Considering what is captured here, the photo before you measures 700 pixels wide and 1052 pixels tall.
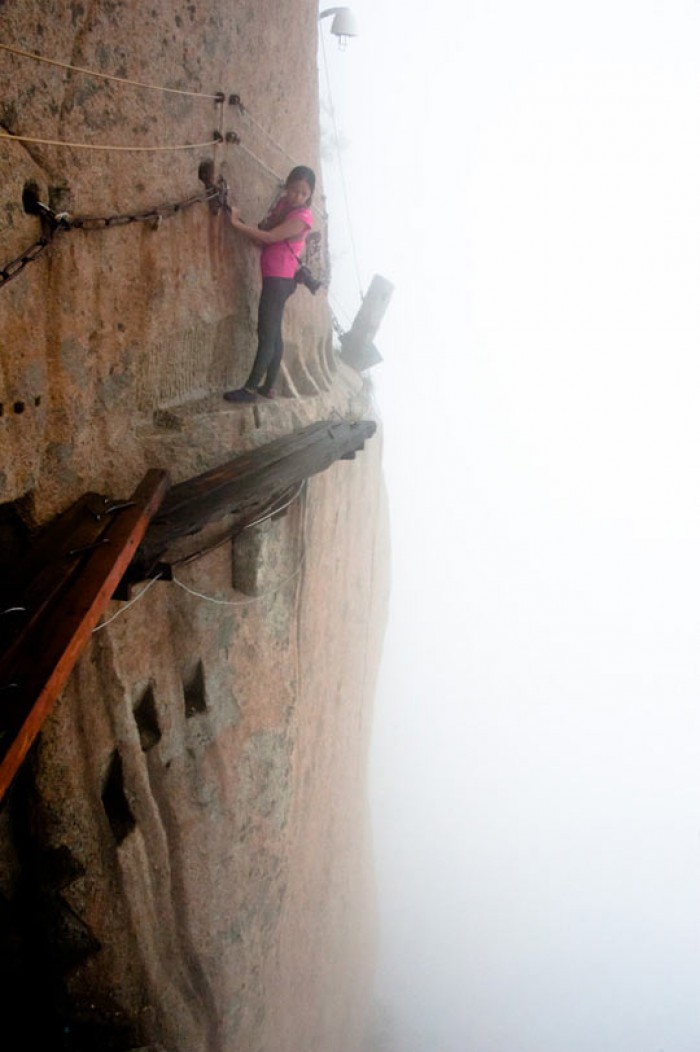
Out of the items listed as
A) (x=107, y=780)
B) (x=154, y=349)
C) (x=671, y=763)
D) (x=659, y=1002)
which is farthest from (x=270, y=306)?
(x=671, y=763)

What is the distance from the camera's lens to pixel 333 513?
7250mm

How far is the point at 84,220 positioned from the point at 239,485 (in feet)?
6.15

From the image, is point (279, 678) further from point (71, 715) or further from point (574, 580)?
point (574, 580)

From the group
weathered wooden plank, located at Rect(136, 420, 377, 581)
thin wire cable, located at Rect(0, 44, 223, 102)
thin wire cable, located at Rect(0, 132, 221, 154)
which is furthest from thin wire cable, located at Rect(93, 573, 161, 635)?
thin wire cable, located at Rect(0, 44, 223, 102)

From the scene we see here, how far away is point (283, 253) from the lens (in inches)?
186

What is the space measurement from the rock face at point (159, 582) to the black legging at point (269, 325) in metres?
0.25

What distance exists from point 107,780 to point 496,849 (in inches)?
1163

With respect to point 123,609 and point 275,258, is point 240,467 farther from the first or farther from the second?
point 275,258

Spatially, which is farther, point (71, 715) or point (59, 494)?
point (71, 715)

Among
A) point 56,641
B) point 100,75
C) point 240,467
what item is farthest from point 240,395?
point 56,641

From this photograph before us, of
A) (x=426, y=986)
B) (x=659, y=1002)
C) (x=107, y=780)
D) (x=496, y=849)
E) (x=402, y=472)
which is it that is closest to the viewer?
(x=107, y=780)

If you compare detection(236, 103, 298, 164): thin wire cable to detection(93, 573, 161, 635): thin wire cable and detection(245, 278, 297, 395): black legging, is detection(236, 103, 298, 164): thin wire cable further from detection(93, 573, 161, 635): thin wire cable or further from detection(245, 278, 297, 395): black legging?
detection(93, 573, 161, 635): thin wire cable

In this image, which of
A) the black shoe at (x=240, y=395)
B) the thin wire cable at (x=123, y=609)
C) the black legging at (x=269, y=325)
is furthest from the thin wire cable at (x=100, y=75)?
the thin wire cable at (x=123, y=609)

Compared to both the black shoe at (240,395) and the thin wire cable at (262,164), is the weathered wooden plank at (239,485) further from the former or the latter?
the thin wire cable at (262,164)
